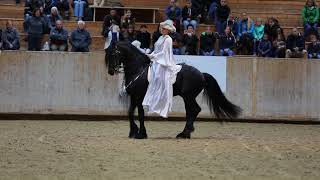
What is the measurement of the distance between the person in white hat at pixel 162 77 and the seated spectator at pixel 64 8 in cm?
1133

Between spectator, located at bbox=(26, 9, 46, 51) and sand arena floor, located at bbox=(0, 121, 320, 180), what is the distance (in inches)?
190

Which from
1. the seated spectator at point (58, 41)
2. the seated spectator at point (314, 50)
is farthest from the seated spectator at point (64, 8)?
the seated spectator at point (314, 50)

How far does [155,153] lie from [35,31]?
11.4m

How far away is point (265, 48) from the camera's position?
2161 centimetres

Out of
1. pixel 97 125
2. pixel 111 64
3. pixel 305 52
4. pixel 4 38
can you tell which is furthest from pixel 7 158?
pixel 305 52

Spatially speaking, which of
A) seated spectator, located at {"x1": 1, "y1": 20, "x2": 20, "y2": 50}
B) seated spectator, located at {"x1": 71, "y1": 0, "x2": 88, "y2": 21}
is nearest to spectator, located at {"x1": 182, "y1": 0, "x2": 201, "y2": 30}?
seated spectator, located at {"x1": 71, "y1": 0, "x2": 88, "y2": 21}

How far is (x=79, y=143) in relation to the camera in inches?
501

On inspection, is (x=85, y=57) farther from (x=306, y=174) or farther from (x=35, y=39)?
(x=306, y=174)

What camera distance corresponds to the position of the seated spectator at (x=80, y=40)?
20906 millimetres

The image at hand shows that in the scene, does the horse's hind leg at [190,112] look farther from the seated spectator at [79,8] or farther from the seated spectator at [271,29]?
A: the seated spectator at [79,8]

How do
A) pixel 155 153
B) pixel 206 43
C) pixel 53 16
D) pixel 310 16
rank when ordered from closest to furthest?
pixel 155 153 → pixel 206 43 → pixel 53 16 → pixel 310 16

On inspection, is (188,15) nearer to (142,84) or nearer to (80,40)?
(80,40)

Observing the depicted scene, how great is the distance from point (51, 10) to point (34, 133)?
9108 mm

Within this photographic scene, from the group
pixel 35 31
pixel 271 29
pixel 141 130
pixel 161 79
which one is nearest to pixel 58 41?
pixel 35 31
